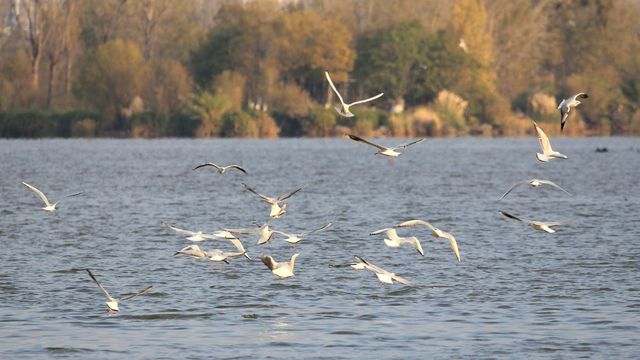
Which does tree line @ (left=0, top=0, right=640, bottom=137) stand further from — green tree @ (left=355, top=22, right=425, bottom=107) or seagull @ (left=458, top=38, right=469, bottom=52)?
seagull @ (left=458, top=38, right=469, bottom=52)

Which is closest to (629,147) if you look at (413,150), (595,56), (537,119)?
(413,150)

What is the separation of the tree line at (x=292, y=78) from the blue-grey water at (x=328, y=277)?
42798 mm

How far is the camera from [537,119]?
321ft

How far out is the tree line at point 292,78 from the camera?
92.1 m

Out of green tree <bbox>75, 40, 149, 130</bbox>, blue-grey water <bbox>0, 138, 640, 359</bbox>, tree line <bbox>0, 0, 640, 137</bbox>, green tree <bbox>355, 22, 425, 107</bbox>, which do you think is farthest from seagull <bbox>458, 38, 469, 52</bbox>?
blue-grey water <bbox>0, 138, 640, 359</bbox>

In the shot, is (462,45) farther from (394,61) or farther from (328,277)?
(328,277)

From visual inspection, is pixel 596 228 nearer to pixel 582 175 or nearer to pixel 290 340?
pixel 290 340

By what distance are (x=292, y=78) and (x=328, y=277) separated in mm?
80649

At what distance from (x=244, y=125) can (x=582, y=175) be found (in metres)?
40.4

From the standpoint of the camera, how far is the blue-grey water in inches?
647

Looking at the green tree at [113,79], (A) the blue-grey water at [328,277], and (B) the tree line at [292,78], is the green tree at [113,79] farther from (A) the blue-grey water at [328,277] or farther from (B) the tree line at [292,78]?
(A) the blue-grey water at [328,277]

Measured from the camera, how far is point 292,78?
10200 cm

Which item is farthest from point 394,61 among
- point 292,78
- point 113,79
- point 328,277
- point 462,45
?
point 328,277

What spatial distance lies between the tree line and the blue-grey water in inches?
1685
